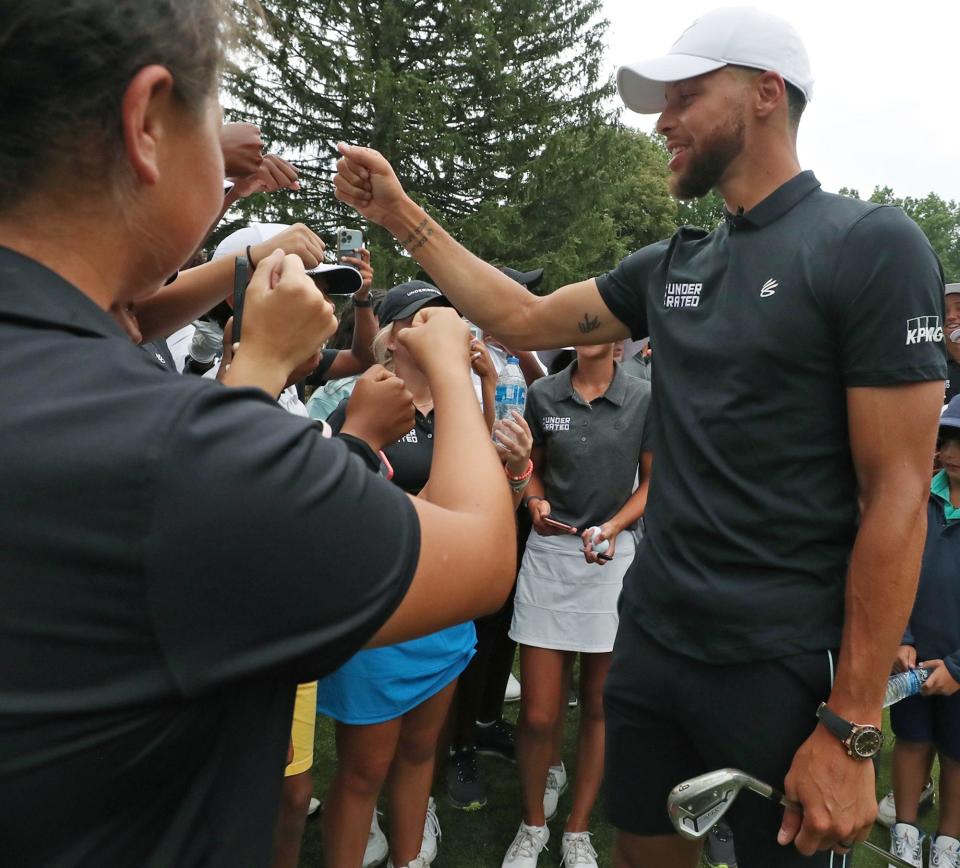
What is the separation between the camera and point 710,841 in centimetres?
348

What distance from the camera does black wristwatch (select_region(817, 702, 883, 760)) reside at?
1752 millimetres

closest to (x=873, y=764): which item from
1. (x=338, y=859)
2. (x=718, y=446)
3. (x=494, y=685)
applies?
(x=718, y=446)

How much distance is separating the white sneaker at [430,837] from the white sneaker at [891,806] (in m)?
2.12

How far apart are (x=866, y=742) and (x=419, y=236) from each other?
76.0 inches

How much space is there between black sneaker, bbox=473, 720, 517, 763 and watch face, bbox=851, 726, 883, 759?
2.84 m

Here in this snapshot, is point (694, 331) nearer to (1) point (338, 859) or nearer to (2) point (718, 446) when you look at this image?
(2) point (718, 446)

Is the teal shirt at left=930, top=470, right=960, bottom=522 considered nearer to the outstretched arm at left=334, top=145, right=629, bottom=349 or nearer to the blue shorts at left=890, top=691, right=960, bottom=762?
the blue shorts at left=890, top=691, right=960, bottom=762

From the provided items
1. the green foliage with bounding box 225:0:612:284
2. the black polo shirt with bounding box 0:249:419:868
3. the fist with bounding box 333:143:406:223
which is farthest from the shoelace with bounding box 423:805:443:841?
the green foliage with bounding box 225:0:612:284

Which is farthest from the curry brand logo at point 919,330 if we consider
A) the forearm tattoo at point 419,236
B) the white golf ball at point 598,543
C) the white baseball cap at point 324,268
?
the white golf ball at point 598,543

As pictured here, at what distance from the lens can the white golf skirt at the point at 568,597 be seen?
3.60 m

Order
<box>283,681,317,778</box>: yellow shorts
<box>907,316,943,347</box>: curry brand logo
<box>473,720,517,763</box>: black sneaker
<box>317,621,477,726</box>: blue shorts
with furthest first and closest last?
<box>473,720,517,763</box>: black sneaker, <box>317,621,477,726</box>: blue shorts, <box>283,681,317,778</box>: yellow shorts, <box>907,316,943,347</box>: curry brand logo

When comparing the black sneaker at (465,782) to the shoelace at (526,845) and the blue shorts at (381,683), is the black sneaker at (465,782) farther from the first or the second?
the blue shorts at (381,683)

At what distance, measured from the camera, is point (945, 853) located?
334cm

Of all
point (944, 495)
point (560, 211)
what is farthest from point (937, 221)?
point (944, 495)
